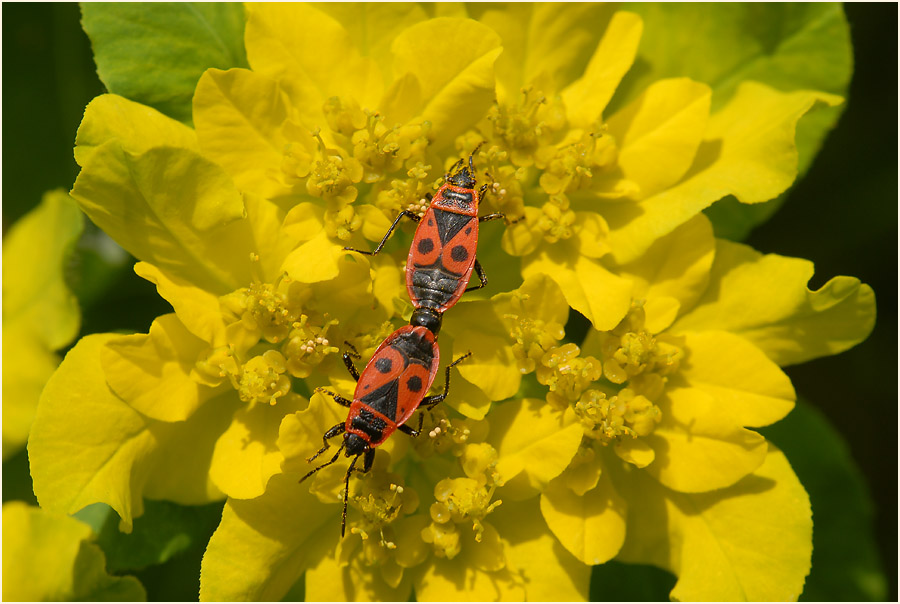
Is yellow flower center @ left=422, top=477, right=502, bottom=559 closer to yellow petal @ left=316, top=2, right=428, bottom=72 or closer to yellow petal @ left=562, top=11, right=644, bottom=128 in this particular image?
yellow petal @ left=562, top=11, right=644, bottom=128

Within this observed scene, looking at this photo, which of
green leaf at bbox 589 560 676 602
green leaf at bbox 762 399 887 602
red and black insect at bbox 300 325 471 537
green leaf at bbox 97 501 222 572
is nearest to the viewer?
red and black insect at bbox 300 325 471 537

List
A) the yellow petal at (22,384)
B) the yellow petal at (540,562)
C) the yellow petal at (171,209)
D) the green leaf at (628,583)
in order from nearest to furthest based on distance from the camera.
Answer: the yellow petal at (171,209), the yellow petal at (540,562), the yellow petal at (22,384), the green leaf at (628,583)

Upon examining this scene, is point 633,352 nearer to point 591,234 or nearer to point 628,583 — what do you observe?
point 591,234

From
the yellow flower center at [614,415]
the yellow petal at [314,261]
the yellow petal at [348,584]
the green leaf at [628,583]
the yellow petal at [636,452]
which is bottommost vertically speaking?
the green leaf at [628,583]

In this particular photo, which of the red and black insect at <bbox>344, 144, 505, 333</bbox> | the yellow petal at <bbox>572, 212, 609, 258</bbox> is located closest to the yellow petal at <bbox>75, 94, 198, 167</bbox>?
the red and black insect at <bbox>344, 144, 505, 333</bbox>

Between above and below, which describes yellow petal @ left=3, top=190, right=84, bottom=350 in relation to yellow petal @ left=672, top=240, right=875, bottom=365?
below

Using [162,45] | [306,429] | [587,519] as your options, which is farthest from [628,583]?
[162,45]

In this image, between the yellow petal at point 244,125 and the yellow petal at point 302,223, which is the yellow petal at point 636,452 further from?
the yellow petal at point 244,125

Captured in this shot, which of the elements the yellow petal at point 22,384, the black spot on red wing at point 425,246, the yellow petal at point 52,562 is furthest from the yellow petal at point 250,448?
the yellow petal at point 22,384
